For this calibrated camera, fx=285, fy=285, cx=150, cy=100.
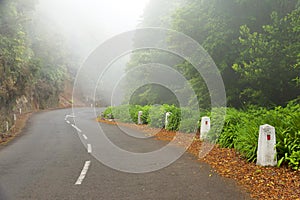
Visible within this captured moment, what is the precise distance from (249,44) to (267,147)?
7561 millimetres

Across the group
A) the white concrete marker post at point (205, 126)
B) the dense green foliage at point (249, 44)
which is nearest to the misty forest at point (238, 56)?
the dense green foliage at point (249, 44)

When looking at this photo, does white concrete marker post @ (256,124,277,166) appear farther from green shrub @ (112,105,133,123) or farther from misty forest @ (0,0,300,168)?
green shrub @ (112,105,133,123)

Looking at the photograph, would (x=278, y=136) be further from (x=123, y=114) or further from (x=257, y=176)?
(x=123, y=114)

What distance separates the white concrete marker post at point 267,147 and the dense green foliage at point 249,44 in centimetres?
453

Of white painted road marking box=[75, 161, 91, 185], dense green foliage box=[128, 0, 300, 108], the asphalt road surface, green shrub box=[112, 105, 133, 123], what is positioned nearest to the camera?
the asphalt road surface

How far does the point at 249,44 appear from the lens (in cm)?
1361

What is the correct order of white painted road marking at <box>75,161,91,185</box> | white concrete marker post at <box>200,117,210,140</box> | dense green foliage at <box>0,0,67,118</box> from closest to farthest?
white painted road marking at <box>75,161,91,185</box>
white concrete marker post at <box>200,117,210,140</box>
dense green foliage at <box>0,0,67,118</box>

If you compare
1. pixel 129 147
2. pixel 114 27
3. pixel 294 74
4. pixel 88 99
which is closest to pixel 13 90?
pixel 129 147

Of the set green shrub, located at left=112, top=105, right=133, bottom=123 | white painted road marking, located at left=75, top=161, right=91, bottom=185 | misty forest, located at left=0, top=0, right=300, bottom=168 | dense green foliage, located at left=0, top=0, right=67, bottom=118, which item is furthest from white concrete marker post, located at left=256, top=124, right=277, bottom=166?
dense green foliage, located at left=0, top=0, right=67, bottom=118

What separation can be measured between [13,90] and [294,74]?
74.2 feet

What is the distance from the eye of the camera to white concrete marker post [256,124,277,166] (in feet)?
24.1

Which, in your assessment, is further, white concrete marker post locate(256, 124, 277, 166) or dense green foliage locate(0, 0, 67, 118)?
dense green foliage locate(0, 0, 67, 118)

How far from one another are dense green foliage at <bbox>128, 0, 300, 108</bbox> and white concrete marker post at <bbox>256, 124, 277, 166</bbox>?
4.53m

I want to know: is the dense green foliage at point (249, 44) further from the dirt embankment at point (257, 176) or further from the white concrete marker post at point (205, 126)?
the dirt embankment at point (257, 176)
